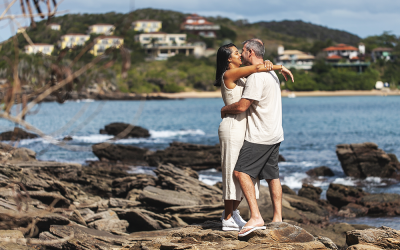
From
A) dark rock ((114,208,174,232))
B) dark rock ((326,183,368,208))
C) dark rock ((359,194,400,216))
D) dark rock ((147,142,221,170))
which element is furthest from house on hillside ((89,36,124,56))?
dark rock ((147,142,221,170))

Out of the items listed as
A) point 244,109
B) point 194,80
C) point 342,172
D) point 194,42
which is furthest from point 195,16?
point 244,109

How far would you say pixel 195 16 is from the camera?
188875 mm

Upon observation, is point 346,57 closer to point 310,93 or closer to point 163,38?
point 310,93

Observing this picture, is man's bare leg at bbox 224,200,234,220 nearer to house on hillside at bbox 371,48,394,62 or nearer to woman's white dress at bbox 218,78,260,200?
woman's white dress at bbox 218,78,260,200

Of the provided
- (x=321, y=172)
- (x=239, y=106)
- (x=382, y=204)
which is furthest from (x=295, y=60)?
(x=239, y=106)

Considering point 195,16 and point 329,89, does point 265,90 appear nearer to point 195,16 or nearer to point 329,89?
point 329,89

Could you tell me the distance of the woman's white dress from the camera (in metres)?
4.66

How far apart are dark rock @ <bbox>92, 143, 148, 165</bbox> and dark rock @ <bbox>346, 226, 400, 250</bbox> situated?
15.0 meters

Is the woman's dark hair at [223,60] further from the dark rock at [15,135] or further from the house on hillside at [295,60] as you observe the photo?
the house on hillside at [295,60]

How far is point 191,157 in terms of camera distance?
18.1 meters

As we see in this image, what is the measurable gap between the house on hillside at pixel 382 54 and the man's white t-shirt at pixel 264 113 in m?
145

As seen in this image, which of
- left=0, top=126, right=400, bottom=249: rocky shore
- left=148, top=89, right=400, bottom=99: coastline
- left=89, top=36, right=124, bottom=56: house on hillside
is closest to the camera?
left=89, top=36, right=124, bottom=56: house on hillside

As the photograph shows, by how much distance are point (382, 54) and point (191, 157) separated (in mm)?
139233

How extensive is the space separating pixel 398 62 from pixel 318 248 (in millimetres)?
143209
